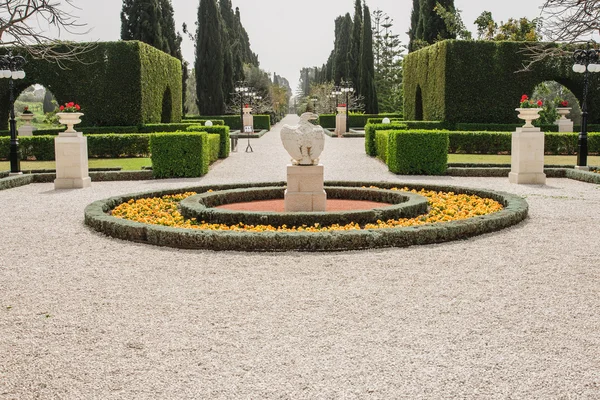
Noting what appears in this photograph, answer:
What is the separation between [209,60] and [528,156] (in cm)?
3330

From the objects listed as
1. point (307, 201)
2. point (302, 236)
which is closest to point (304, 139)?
point (307, 201)

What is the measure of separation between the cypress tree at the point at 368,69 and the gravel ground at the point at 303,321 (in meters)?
38.6

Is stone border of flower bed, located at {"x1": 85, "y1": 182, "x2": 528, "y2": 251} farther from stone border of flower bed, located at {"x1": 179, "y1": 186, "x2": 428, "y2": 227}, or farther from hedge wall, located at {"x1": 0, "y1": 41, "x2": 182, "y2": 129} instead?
hedge wall, located at {"x1": 0, "y1": 41, "x2": 182, "y2": 129}

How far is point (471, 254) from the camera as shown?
6750 millimetres

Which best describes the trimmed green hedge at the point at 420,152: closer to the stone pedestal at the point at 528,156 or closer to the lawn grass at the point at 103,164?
the stone pedestal at the point at 528,156

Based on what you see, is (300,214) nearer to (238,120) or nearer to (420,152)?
Answer: (420,152)

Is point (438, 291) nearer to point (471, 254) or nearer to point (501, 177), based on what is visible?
point (471, 254)

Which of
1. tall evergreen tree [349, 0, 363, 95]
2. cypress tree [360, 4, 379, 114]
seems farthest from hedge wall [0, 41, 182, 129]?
tall evergreen tree [349, 0, 363, 95]

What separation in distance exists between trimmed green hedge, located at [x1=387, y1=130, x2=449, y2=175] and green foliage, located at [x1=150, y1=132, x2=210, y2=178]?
4883mm

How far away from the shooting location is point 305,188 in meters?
9.21

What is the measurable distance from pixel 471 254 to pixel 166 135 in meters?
10.3

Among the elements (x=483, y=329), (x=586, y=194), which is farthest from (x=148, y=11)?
(x=483, y=329)

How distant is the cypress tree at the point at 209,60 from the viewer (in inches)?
1697

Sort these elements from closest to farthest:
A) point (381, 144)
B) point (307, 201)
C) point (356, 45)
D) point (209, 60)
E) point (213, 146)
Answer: point (307, 201) → point (381, 144) → point (213, 146) → point (209, 60) → point (356, 45)
